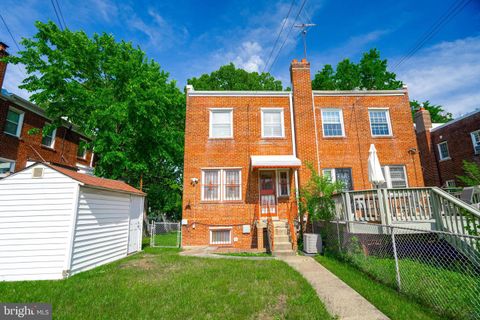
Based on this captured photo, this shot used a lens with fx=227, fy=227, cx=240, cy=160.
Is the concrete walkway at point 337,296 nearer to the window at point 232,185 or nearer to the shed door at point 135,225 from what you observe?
the window at point 232,185

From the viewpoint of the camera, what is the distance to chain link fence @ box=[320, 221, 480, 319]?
4.04m

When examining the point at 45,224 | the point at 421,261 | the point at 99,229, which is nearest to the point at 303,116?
the point at 421,261

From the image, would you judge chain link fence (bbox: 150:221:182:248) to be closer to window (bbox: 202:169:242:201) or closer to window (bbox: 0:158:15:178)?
window (bbox: 202:169:242:201)

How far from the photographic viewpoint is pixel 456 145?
1609 centimetres

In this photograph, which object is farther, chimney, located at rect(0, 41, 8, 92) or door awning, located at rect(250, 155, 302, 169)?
chimney, located at rect(0, 41, 8, 92)

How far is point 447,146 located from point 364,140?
30.0ft

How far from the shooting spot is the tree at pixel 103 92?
1478cm

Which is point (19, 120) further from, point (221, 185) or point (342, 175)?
point (342, 175)

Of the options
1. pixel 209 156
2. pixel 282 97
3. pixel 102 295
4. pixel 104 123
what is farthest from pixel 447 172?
pixel 104 123

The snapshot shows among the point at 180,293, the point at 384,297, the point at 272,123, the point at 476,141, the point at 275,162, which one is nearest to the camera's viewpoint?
the point at 384,297

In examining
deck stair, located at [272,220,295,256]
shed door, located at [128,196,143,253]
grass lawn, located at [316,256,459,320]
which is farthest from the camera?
shed door, located at [128,196,143,253]

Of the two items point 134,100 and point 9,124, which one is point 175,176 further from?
point 9,124

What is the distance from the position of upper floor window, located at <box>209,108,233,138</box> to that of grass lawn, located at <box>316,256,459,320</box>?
27.9 ft

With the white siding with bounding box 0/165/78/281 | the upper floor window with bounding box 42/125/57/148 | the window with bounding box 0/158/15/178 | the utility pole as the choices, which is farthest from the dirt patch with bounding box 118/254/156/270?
the upper floor window with bounding box 42/125/57/148
